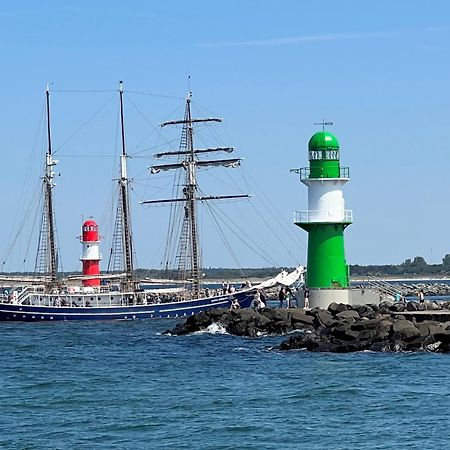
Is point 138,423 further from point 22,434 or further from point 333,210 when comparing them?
point 333,210

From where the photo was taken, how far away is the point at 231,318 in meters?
46.9

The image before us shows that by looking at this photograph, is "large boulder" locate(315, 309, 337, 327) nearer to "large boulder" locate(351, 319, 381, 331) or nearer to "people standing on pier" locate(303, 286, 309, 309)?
"large boulder" locate(351, 319, 381, 331)

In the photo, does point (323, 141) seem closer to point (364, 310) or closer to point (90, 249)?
point (364, 310)

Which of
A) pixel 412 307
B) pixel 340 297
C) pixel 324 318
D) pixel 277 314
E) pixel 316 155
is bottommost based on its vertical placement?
pixel 324 318

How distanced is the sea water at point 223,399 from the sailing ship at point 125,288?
74.4ft

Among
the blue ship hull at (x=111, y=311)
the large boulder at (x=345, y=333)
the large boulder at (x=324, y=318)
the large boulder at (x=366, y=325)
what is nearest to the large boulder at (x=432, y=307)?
the large boulder at (x=324, y=318)

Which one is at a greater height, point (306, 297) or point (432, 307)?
point (306, 297)

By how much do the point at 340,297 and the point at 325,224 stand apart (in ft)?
8.85

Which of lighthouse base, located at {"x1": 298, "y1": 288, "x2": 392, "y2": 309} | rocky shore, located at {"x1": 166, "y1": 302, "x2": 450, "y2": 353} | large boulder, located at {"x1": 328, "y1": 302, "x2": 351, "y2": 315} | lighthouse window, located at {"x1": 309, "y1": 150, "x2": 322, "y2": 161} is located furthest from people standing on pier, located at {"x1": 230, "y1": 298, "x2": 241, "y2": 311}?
large boulder, located at {"x1": 328, "y1": 302, "x2": 351, "y2": 315}

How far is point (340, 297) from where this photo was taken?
143 feet

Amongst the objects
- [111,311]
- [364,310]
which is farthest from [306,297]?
[111,311]

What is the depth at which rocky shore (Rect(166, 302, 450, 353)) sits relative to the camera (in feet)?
116

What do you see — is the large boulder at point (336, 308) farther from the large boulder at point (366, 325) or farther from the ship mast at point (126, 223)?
the ship mast at point (126, 223)

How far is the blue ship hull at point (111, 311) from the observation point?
6238 centimetres
